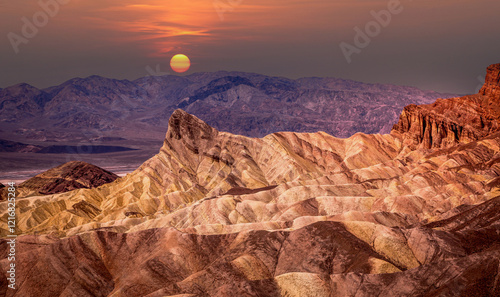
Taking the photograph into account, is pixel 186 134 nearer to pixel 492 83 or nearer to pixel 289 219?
pixel 289 219

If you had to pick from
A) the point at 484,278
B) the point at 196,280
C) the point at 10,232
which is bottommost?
the point at 10,232

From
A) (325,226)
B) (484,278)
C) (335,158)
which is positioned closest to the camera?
(484,278)

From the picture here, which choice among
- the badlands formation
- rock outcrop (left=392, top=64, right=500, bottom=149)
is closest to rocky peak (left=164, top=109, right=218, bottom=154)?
the badlands formation

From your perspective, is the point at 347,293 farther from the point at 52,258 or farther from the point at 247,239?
the point at 52,258

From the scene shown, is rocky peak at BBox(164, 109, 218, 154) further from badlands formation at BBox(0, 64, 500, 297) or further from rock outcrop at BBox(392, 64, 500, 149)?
rock outcrop at BBox(392, 64, 500, 149)

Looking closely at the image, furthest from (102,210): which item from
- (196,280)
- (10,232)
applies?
(196,280)

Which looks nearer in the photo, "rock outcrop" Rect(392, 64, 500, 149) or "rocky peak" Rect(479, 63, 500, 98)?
"rock outcrop" Rect(392, 64, 500, 149)

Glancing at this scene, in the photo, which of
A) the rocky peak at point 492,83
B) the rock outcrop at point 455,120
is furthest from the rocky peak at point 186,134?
the rocky peak at point 492,83

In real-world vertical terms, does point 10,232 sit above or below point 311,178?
below
